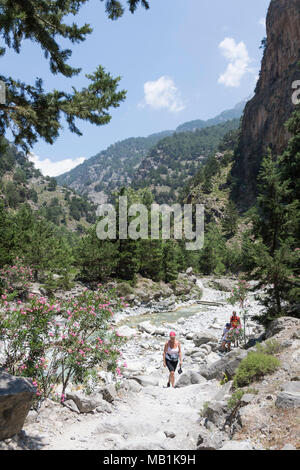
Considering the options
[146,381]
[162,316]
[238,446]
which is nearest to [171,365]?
[146,381]

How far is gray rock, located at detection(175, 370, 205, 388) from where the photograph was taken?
798cm

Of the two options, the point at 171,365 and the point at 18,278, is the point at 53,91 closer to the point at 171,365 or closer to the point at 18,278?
the point at 171,365

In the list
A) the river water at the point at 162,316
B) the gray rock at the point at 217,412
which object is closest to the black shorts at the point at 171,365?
the gray rock at the point at 217,412

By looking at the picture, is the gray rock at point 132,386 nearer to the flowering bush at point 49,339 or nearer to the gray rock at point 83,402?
the flowering bush at point 49,339

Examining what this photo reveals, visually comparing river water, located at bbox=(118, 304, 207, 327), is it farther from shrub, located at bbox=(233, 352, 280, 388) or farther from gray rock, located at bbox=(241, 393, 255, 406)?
gray rock, located at bbox=(241, 393, 255, 406)

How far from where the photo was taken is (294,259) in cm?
908

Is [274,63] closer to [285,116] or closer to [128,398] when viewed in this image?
[285,116]

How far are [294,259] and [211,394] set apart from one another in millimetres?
5109

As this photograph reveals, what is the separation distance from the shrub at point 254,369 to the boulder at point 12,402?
4.06m

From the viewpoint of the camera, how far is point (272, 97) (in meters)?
70.7

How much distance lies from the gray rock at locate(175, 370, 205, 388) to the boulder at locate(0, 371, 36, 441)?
525 cm

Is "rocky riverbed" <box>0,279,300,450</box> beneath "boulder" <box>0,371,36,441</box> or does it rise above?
beneath

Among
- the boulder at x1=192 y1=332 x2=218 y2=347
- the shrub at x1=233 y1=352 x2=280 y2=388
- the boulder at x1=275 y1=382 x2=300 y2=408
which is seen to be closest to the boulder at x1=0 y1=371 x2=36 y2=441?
the boulder at x1=275 y1=382 x2=300 y2=408

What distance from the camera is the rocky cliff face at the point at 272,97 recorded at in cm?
6356
